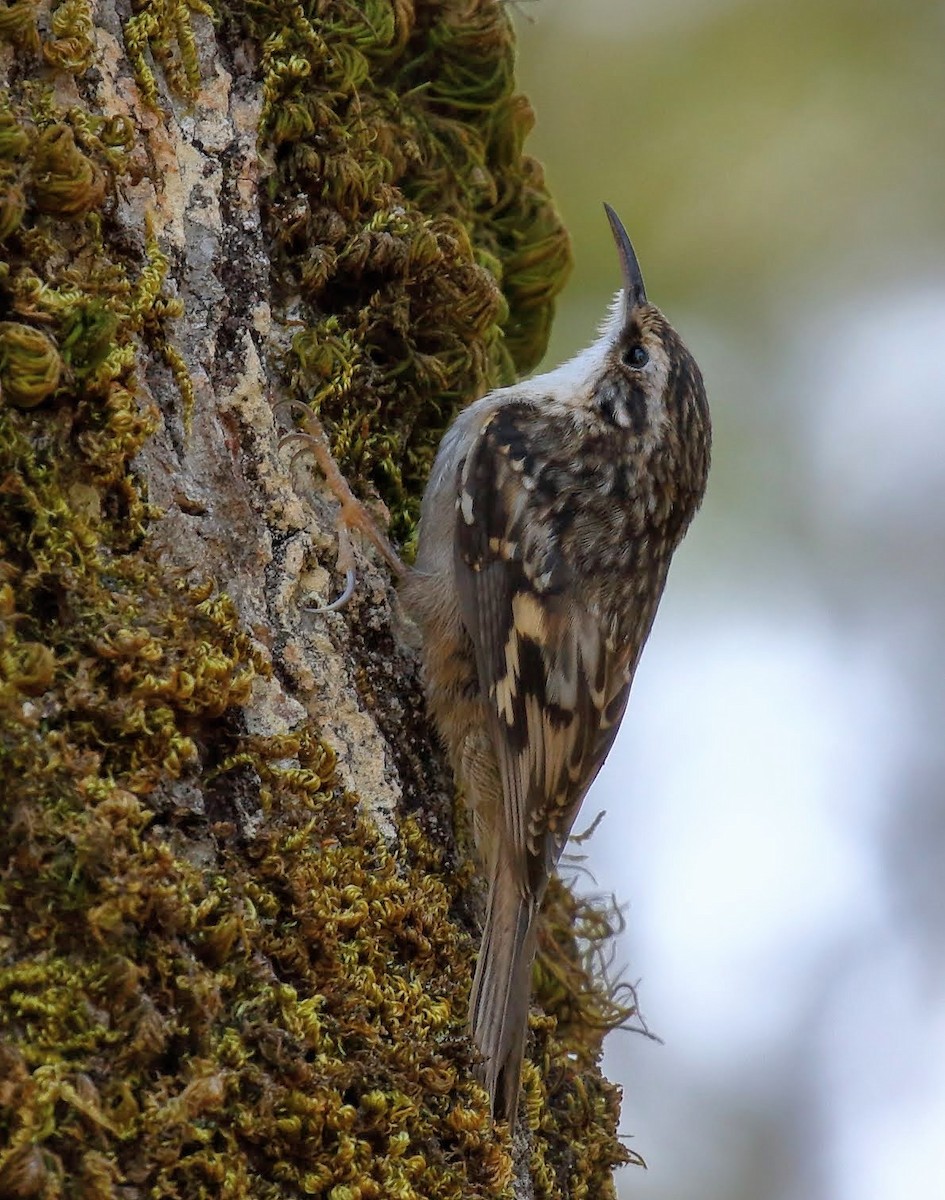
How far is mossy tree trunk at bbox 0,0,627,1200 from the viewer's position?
129 cm

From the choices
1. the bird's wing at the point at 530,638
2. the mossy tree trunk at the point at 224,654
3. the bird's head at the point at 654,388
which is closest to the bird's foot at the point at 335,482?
the mossy tree trunk at the point at 224,654

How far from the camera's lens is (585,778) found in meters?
2.30

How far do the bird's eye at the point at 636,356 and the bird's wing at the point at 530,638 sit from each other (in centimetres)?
31

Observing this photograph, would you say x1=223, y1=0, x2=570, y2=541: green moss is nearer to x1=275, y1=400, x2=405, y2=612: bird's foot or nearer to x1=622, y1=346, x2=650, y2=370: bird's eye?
x1=275, y1=400, x2=405, y2=612: bird's foot

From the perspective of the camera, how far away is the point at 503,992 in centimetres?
182

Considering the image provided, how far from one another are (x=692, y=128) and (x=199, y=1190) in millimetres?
3664

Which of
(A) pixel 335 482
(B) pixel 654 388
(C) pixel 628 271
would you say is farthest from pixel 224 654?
(C) pixel 628 271

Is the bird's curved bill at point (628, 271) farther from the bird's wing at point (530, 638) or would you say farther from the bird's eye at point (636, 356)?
the bird's wing at point (530, 638)

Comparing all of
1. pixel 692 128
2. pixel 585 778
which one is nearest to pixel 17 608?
pixel 585 778

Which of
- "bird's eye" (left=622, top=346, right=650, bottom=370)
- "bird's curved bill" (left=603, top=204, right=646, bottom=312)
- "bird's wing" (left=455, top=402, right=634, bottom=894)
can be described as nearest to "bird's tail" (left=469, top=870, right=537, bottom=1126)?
"bird's wing" (left=455, top=402, right=634, bottom=894)

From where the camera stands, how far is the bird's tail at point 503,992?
5.68ft

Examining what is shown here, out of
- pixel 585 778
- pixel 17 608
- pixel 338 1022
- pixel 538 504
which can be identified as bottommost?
pixel 338 1022

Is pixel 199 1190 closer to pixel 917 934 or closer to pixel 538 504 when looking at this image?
pixel 538 504

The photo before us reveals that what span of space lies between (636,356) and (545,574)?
0.53 m
